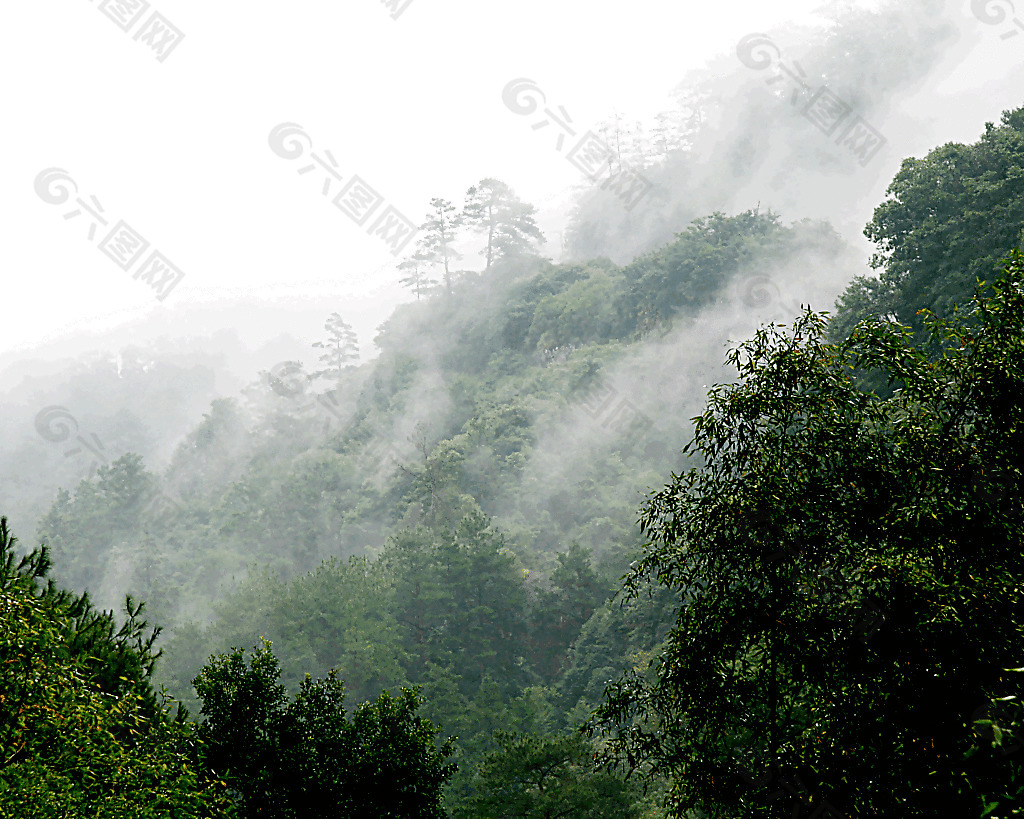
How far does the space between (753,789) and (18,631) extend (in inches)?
244

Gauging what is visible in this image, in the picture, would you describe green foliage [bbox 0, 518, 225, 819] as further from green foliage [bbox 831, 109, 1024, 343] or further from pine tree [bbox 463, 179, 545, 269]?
pine tree [bbox 463, 179, 545, 269]

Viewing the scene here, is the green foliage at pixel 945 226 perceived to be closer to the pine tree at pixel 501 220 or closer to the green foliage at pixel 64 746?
the green foliage at pixel 64 746

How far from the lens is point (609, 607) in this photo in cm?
2986

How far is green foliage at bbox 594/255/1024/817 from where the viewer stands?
15.1 ft

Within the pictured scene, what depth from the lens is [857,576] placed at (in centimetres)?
516

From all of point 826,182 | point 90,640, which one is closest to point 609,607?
point 90,640

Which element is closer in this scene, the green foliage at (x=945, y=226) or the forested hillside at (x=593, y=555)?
the forested hillside at (x=593, y=555)

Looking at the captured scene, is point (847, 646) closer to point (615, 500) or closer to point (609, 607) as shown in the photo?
point (609, 607)

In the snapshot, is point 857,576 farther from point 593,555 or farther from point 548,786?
point 593,555

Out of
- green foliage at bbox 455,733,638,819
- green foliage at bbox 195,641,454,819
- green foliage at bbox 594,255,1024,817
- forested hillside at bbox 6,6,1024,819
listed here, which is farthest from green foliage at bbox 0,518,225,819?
green foliage at bbox 455,733,638,819

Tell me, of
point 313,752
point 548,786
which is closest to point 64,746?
point 313,752

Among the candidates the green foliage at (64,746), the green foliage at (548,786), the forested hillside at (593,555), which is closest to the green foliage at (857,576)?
the forested hillside at (593,555)

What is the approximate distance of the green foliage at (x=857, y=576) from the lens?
15.1 ft

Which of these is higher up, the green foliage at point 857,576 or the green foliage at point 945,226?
the green foliage at point 945,226
